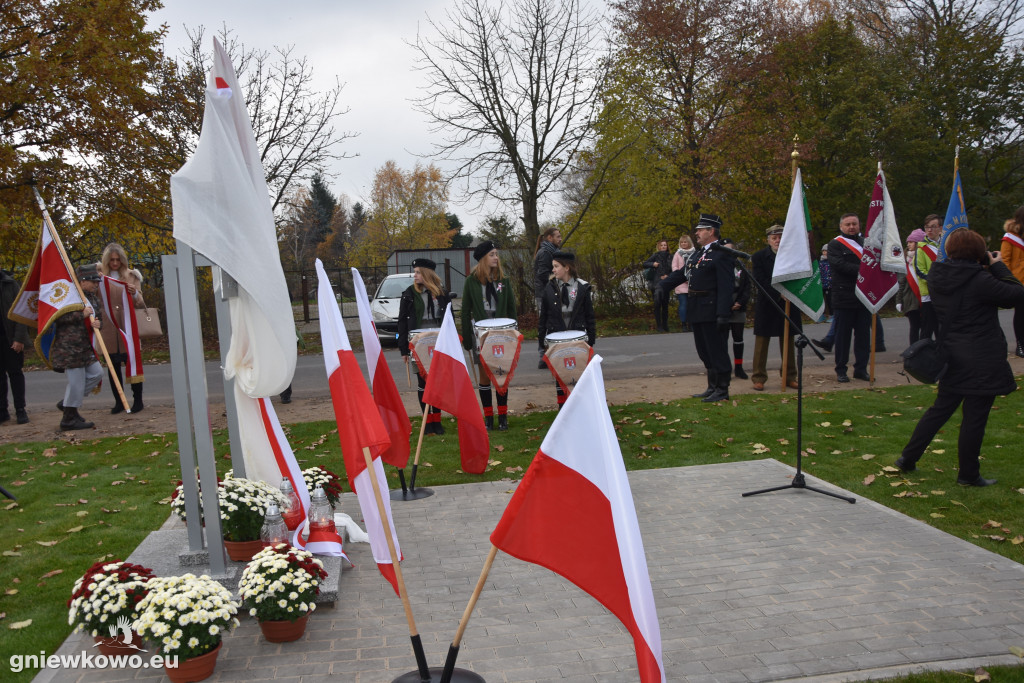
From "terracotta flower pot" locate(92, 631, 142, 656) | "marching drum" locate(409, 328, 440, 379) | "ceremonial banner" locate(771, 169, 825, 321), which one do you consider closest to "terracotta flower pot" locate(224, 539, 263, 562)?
"terracotta flower pot" locate(92, 631, 142, 656)

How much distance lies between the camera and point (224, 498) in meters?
4.95

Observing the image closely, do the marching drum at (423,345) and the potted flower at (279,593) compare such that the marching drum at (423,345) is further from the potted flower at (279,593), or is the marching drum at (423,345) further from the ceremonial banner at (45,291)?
the potted flower at (279,593)

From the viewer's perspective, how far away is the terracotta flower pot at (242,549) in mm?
5023

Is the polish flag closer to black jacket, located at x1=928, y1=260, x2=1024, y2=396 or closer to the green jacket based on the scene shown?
the green jacket

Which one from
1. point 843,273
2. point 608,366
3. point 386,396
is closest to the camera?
point 386,396

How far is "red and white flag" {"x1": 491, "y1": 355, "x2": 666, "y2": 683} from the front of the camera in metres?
2.92

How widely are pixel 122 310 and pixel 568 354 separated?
659cm

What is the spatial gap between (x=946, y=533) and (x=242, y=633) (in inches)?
189

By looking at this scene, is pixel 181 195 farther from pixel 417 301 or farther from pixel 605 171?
pixel 605 171

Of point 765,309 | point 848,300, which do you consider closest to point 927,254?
point 848,300

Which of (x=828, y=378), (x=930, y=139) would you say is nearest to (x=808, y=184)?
(x=930, y=139)

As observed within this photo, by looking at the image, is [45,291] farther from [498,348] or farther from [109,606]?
[109,606]

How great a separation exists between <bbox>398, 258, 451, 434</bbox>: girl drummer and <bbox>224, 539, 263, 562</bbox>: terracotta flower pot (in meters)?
4.59

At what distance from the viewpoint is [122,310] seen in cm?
1126
